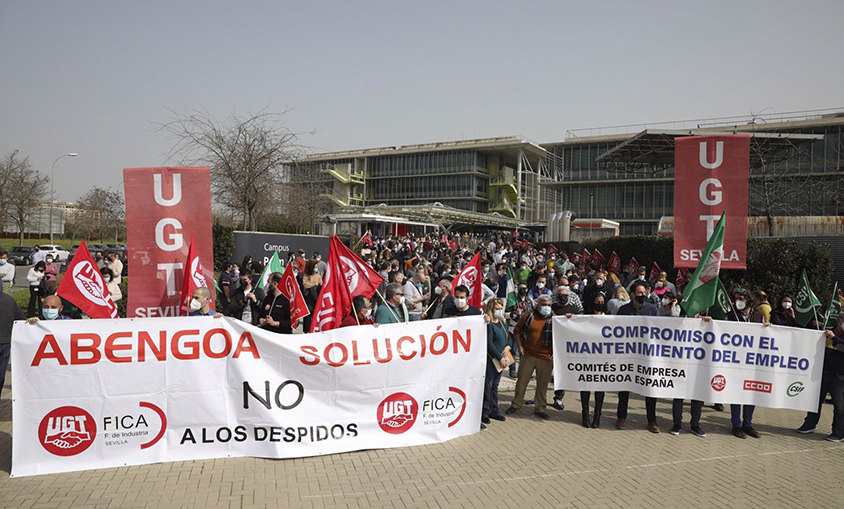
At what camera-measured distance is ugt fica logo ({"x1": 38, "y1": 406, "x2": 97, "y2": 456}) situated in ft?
19.8

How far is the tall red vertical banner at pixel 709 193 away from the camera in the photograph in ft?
29.9

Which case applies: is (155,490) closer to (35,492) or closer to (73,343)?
(35,492)

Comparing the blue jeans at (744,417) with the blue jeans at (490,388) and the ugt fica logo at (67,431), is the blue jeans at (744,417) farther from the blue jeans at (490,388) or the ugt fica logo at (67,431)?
the ugt fica logo at (67,431)

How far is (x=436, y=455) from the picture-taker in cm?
687

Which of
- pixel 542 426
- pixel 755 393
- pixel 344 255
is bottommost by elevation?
pixel 542 426

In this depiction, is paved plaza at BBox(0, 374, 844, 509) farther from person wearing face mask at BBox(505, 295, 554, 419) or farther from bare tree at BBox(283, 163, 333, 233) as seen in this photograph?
bare tree at BBox(283, 163, 333, 233)

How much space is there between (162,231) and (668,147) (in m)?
28.9

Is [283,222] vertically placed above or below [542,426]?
above

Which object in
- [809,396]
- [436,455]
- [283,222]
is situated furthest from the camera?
[283,222]

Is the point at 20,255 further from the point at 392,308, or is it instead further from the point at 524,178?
the point at 524,178

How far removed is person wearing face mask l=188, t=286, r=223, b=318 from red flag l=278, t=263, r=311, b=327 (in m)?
1.27

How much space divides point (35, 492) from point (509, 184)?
269 feet

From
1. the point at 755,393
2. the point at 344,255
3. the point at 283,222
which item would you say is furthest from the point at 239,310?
the point at 283,222

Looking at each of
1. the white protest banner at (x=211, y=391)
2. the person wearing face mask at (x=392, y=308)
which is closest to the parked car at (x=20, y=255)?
the white protest banner at (x=211, y=391)
